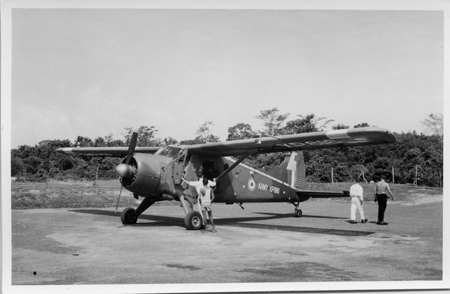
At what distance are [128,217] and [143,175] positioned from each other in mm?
2292

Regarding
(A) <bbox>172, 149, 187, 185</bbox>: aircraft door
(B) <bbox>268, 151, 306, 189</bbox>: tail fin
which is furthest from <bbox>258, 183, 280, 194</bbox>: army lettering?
(A) <bbox>172, 149, 187, 185</bbox>: aircraft door

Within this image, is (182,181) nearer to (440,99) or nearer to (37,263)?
(37,263)

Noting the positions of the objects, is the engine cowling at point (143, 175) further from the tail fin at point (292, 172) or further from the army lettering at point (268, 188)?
the tail fin at point (292, 172)

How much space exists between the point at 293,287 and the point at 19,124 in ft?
26.5

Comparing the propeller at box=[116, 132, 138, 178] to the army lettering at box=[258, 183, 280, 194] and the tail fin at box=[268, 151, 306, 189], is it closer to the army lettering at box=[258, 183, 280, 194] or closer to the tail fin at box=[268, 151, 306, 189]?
A: the army lettering at box=[258, 183, 280, 194]

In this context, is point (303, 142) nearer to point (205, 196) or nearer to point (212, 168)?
point (205, 196)

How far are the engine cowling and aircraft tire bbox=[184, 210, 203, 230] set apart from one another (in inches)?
50.2

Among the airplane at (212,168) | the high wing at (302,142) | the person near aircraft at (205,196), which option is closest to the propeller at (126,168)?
the airplane at (212,168)

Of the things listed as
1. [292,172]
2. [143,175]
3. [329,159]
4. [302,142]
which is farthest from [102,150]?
[329,159]

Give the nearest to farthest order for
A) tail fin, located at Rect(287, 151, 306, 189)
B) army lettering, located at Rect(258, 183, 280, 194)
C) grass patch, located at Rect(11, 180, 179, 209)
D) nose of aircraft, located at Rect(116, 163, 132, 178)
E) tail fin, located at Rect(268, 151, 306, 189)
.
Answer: nose of aircraft, located at Rect(116, 163, 132, 178) → army lettering, located at Rect(258, 183, 280, 194) → tail fin, located at Rect(268, 151, 306, 189) → tail fin, located at Rect(287, 151, 306, 189) → grass patch, located at Rect(11, 180, 179, 209)

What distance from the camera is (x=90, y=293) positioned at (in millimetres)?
7535

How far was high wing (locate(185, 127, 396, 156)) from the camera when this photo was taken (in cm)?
1011

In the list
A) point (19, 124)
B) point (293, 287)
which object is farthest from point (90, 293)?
point (19, 124)

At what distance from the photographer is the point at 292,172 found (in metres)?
18.1
